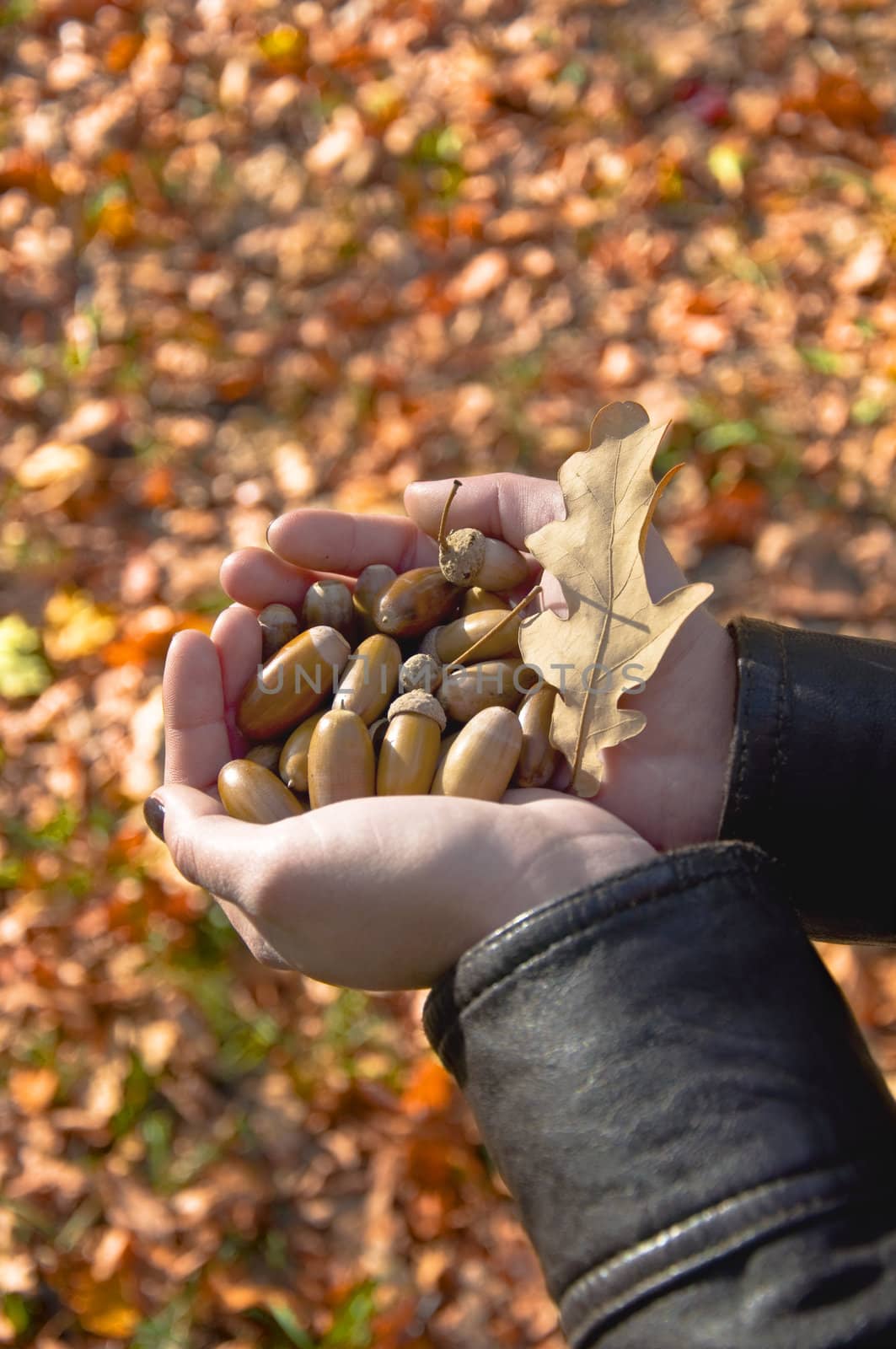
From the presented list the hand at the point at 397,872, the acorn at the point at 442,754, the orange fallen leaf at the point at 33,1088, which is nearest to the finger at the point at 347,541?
the acorn at the point at 442,754

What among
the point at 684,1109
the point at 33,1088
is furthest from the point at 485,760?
the point at 33,1088

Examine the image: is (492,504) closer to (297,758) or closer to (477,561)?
(477,561)

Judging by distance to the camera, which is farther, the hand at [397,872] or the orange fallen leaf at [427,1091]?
the orange fallen leaf at [427,1091]

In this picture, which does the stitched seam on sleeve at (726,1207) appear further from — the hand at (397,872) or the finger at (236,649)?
the finger at (236,649)

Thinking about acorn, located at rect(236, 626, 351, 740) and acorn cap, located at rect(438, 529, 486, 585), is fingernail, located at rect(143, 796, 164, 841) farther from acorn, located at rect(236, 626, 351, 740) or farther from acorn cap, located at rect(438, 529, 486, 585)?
acorn cap, located at rect(438, 529, 486, 585)

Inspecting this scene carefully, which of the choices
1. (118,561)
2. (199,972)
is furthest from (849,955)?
(118,561)

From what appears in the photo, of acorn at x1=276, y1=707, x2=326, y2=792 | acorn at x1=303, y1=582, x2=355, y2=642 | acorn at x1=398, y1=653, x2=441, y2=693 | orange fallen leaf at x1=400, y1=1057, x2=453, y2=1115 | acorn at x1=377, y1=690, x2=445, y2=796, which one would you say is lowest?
orange fallen leaf at x1=400, y1=1057, x2=453, y2=1115

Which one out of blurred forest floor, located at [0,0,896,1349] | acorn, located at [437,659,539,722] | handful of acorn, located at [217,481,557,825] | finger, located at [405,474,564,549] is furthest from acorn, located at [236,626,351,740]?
blurred forest floor, located at [0,0,896,1349]
